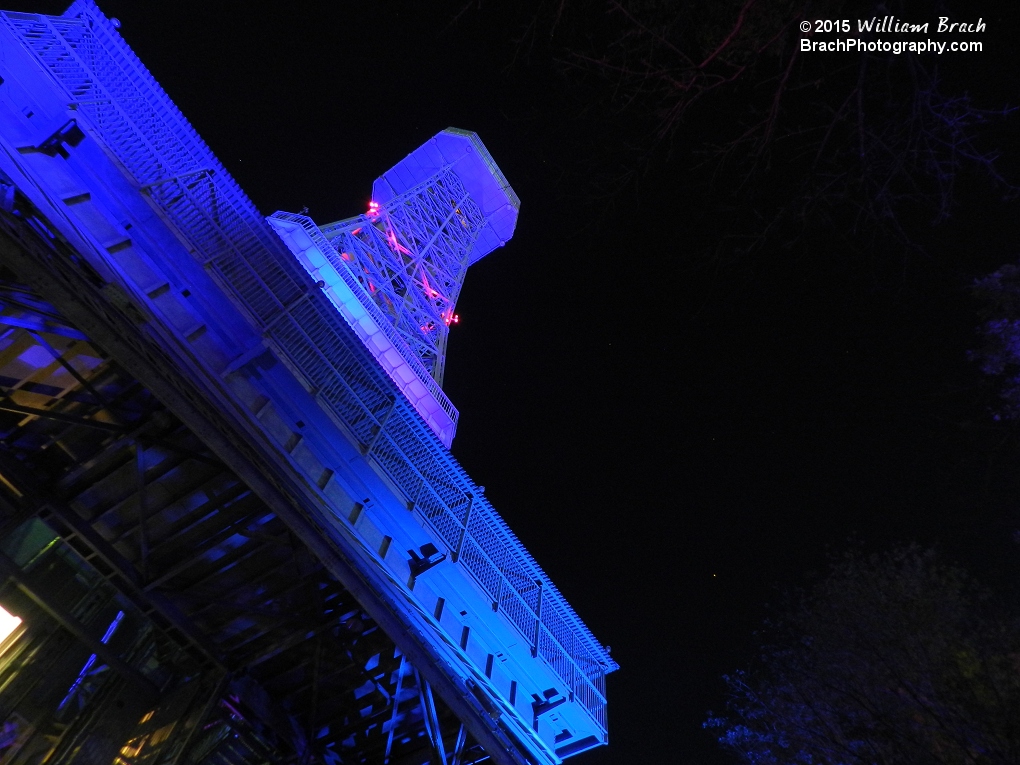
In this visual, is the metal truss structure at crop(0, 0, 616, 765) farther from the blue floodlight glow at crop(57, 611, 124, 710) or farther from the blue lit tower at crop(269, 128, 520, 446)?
the blue lit tower at crop(269, 128, 520, 446)

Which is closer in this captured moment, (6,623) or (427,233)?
(6,623)

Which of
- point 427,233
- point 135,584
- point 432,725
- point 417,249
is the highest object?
point 427,233

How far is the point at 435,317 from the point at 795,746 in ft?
81.0

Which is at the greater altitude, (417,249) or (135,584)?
(417,249)

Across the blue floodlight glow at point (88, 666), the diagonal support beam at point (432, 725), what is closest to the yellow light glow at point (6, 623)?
the blue floodlight glow at point (88, 666)

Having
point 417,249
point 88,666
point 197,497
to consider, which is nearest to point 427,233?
point 417,249

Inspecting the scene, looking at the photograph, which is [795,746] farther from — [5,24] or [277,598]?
[5,24]

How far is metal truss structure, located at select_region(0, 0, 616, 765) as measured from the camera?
8523mm

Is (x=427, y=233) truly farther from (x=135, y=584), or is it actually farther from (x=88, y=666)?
(x=88, y=666)

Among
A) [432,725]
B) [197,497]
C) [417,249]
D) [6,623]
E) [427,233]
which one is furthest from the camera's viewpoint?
[427,233]

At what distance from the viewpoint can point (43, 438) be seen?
9.61 meters

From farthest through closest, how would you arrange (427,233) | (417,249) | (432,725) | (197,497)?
1. (427,233)
2. (417,249)
3. (197,497)
4. (432,725)

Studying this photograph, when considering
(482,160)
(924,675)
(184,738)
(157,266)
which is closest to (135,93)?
(157,266)

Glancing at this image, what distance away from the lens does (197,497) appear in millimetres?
10148
